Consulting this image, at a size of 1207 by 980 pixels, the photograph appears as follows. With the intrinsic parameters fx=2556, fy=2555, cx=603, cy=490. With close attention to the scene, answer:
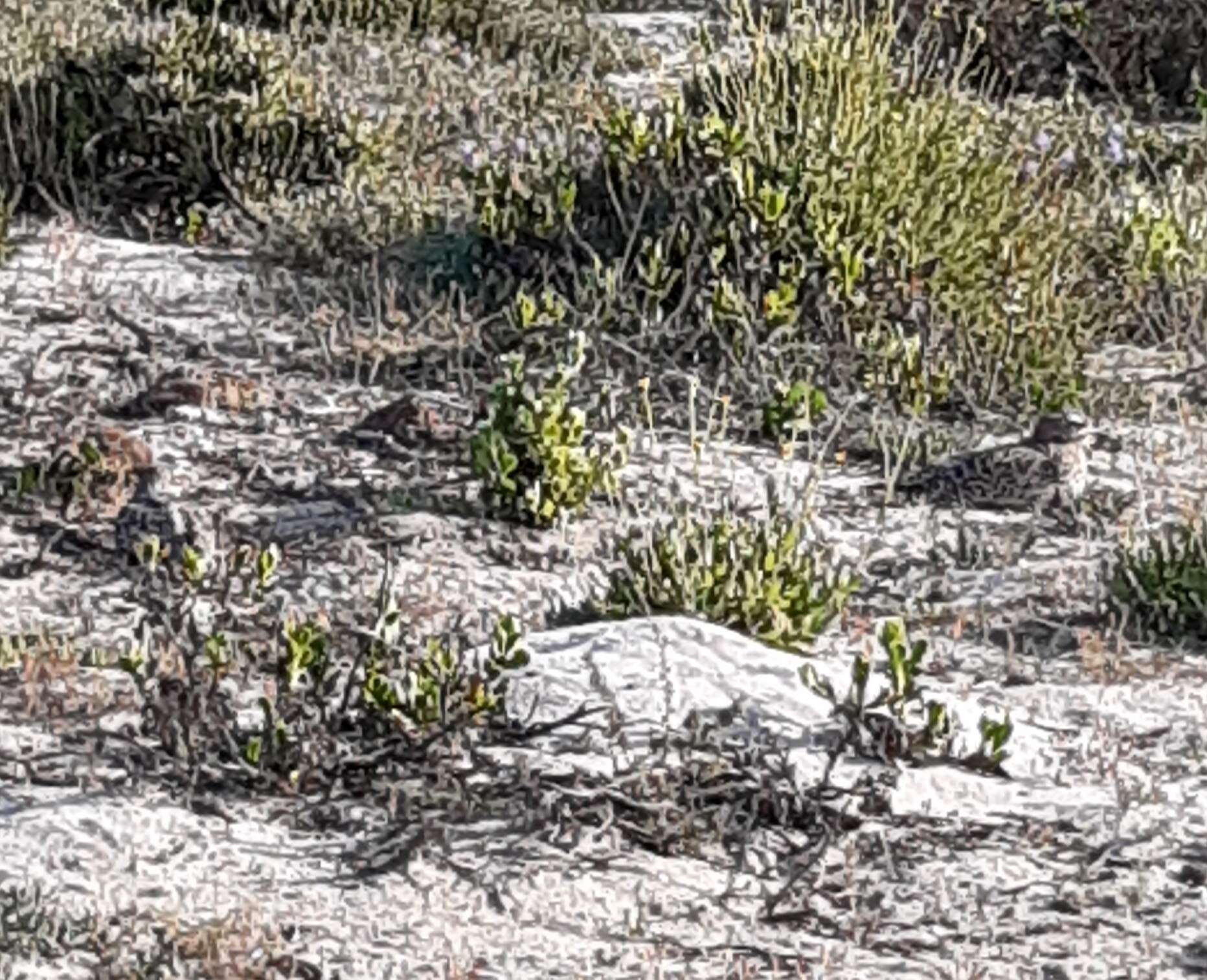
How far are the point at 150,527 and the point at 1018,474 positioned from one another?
226 centimetres

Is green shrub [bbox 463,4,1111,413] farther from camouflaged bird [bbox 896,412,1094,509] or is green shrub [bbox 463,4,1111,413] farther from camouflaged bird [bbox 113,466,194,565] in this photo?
camouflaged bird [bbox 113,466,194,565]

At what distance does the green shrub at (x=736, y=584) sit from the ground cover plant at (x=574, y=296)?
10mm

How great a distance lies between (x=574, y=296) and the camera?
308 inches

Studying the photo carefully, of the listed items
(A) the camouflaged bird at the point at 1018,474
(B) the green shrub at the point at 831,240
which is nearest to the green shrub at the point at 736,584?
(A) the camouflaged bird at the point at 1018,474

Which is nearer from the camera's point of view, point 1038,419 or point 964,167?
point 1038,419

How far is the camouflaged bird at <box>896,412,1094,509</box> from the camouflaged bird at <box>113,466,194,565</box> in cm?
189

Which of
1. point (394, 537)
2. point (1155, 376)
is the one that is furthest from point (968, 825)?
point (1155, 376)

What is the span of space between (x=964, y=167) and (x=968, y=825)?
3.24 meters

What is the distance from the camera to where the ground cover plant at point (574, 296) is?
5.11m

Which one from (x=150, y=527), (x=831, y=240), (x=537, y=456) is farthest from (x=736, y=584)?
(x=831, y=240)

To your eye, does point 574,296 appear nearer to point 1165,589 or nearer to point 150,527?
point 150,527

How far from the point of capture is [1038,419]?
694 centimetres

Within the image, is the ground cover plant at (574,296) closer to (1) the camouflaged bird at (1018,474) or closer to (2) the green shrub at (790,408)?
(2) the green shrub at (790,408)

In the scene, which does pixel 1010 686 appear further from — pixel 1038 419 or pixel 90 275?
pixel 90 275
